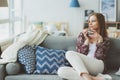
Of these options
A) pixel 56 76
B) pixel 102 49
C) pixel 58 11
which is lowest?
pixel 56 76

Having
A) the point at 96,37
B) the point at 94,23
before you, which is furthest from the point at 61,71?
the point at 94,23

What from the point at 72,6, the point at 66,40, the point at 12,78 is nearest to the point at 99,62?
the point at 66,40

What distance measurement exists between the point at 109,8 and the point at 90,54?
8.51ft

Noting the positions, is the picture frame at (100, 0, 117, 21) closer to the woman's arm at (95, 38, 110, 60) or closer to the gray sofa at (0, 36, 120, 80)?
the gray sofa at (0, 36, 120, 80)

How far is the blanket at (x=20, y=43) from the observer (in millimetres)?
3012

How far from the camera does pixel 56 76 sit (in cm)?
286

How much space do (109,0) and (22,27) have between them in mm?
1909

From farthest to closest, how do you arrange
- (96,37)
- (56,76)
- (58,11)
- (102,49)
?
(58,11), (96,37), (102,49), (56,76)

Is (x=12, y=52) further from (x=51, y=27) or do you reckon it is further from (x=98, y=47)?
(x=51, y=27)

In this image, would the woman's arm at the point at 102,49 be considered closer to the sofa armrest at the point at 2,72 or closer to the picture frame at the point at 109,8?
the sofa armrest at the point at 2,72

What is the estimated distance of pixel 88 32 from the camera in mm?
3162

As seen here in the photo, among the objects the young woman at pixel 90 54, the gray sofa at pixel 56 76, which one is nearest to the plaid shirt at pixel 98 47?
the young woman at pixel 90 54

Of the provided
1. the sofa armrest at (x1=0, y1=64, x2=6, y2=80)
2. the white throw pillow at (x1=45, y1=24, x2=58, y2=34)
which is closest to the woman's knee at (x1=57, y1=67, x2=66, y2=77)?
the sofa armrest at (x1=0, y1=64, x2=6, y2=80)

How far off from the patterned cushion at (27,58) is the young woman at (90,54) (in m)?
0.39
